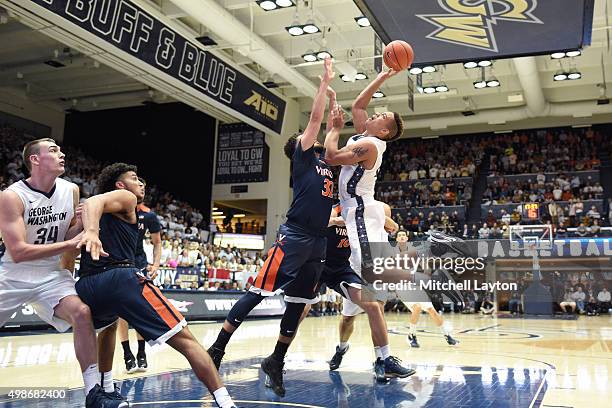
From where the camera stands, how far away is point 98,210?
323cm

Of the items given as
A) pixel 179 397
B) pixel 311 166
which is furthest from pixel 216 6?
pixel 179 397

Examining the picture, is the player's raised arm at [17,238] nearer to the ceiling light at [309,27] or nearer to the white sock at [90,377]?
the white sock at [90,377]

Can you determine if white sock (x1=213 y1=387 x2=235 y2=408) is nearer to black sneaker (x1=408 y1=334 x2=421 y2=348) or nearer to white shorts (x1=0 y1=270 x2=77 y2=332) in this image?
white shorts (x1=0 y1=270 x2=77 y2=332)

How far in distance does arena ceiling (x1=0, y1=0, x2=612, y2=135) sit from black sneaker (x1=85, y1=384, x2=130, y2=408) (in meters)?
12.2

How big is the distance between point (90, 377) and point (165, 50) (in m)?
11.5

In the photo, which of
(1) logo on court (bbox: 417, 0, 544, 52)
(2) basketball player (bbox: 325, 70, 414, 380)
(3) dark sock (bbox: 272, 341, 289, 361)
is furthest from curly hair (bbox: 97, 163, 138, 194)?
(1) logo on court (bbox: 417, 0, 544, 52)

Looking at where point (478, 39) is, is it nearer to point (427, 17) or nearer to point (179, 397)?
point (427, 17)

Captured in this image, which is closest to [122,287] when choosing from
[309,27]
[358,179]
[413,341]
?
[358,179]

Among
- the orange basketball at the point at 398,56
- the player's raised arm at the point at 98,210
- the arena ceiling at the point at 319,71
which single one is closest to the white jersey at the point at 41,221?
the player's raised arm at the point at 98,210

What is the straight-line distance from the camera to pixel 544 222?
2195 centimetres

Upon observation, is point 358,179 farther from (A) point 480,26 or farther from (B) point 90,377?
(A) point 480,26

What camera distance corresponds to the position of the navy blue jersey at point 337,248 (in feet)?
16.8

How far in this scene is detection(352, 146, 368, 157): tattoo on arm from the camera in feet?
15.3

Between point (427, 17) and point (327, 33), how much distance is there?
37.3 ft
